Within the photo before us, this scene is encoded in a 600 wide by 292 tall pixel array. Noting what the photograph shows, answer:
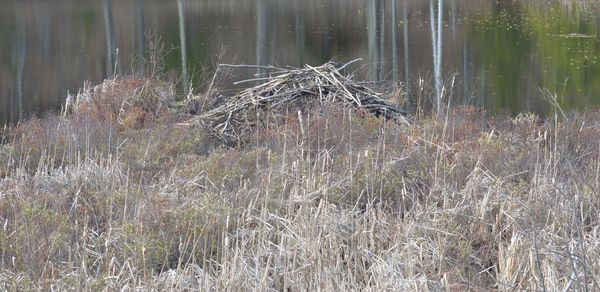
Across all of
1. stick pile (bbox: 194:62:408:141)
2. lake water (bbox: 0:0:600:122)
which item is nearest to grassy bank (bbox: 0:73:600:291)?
stick pile (bbox: 194:62:408:141)

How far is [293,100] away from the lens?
33.6ft

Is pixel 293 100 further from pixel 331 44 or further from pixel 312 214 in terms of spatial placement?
pixel 331 44

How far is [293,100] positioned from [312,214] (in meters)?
4.59

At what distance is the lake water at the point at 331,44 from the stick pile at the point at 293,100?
4.04ft

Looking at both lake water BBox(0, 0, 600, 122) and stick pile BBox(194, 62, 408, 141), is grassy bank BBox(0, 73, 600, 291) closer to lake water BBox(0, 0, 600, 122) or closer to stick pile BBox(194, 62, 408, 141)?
stick pile BBox(194, 62, 408, 141)

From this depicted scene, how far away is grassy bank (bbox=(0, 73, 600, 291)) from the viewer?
16.8ft

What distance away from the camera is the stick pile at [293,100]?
395 inches

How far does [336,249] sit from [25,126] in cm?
586

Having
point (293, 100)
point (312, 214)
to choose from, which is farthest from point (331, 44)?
point (312, 214)

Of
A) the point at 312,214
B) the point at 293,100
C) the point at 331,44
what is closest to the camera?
the point at 312,214

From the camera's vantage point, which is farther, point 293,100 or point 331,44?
point 331,44

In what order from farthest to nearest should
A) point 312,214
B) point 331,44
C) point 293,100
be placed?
1. point 331,44
2. point 293,100
3. point 312,214

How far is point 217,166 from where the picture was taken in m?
7.64

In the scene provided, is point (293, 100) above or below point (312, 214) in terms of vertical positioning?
above
